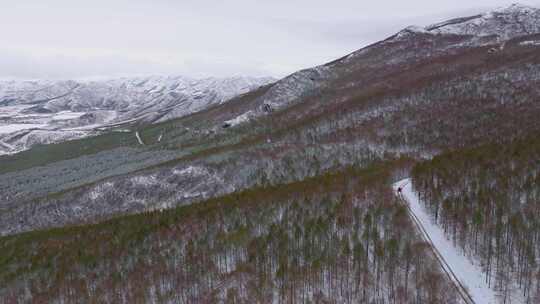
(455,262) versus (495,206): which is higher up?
(495,206)

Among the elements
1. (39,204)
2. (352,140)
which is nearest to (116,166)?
(39,204)

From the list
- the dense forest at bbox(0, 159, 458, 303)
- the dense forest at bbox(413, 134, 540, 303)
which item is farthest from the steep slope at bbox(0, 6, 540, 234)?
the dense forest at bbox(0, 159, 458, 303)

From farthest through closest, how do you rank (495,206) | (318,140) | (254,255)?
(318,140)
(495,206)
(254,255)

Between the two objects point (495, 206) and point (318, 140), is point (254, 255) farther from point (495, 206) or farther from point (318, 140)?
point (318, 140)

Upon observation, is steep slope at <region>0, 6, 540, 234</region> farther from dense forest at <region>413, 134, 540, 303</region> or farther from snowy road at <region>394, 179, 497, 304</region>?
snowy road at <region>394, 179, 497, 304</region>

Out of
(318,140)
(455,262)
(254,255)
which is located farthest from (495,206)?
(318,140)

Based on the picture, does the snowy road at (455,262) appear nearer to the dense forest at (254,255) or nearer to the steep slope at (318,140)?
the dense forest at (254,255)
